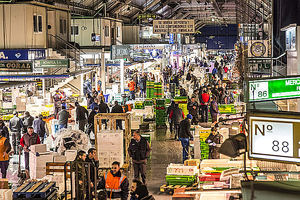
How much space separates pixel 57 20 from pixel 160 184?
19.9 metres

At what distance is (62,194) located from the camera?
419 inches

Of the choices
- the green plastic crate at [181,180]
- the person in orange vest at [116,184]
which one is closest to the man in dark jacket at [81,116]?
the green plastic crate at [181,180]

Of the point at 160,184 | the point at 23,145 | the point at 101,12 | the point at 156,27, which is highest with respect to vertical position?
the point at 101,12

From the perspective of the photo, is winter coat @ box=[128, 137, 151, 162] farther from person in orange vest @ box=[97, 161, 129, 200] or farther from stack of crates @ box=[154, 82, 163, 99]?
stack of crates @ box=[154, 82, 163, 99]

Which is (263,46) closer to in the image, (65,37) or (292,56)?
(292,56)

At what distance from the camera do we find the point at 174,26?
77.9ft

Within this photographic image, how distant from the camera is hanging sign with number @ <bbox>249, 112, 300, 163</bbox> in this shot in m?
5.88

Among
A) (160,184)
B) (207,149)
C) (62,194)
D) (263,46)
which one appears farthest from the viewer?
(263,46)

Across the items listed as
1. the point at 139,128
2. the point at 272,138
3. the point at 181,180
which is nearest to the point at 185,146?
the point at 139,128

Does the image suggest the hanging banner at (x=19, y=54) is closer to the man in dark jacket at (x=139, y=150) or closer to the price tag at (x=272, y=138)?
the man in dark jacket at (x=139, y=150)

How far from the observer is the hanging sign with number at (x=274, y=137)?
5.88 m

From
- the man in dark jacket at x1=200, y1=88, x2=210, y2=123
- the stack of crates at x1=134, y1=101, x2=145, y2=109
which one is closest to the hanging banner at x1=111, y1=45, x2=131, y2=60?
the stack of crates at x1=134, y1=101, x2=145, y2=109

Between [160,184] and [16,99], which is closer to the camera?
[160,184]

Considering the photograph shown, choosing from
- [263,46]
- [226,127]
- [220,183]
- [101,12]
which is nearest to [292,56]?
[226,127]
